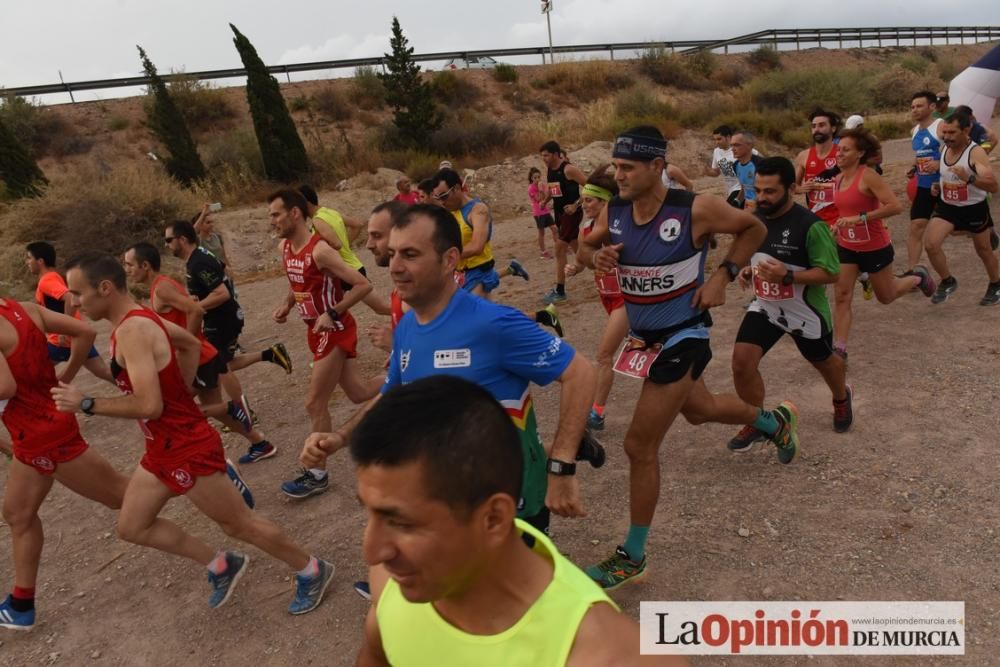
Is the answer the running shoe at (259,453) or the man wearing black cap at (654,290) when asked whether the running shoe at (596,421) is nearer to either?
the man wearing black cap at (654,290)

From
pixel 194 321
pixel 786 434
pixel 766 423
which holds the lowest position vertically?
pixel 786 434

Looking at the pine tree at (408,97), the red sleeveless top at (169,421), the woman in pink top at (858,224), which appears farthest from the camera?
the pine tree at (408,97)

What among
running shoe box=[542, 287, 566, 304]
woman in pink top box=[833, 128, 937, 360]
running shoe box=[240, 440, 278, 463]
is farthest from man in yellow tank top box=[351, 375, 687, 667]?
running shoe box=[542, 287, 566, 304]

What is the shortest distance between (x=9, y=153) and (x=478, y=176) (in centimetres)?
1272

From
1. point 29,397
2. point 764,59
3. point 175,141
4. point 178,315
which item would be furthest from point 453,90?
point 29,397

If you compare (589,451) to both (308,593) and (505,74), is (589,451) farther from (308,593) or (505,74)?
(505,74)

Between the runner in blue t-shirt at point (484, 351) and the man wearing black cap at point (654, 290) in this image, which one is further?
the man wearing black cap at point (654, 290)

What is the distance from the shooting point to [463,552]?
1.13 meters

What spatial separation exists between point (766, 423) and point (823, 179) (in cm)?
383

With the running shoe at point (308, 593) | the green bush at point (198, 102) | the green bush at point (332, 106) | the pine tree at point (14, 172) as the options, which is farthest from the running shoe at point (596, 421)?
the green bush at point (198, 102)

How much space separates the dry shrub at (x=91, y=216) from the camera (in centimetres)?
1492

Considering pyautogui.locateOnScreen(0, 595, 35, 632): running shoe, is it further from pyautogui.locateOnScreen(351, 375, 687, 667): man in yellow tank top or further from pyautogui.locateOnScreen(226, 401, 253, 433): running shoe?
pyautogui.locateOnScreen(351, 375, 687, 667): man in yellow tank top

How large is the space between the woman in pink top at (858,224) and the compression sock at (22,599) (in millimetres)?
6167

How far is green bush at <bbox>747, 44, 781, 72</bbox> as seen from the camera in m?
42.6
